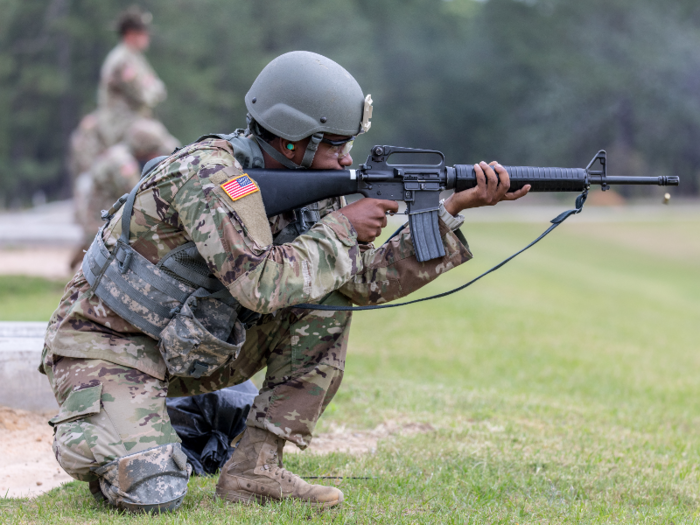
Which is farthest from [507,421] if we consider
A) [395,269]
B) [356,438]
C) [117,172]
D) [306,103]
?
[117,172]

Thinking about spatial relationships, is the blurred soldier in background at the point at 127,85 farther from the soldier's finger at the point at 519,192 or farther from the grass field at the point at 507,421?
the soldier's finger at the point at 519,192

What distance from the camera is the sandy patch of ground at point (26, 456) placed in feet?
12.5

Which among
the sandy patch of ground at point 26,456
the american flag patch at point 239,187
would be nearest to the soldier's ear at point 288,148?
the american flag patch at point 239,187

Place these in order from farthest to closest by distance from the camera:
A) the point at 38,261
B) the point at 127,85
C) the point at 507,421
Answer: the point at 38,261 < the point at 127,85 < the point at 507,421

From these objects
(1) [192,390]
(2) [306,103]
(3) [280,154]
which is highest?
(2) [306,103]

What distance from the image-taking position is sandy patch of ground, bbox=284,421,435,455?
14.4 feet

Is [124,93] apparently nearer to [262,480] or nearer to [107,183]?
[107,183]

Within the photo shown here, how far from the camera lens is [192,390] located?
3.76m

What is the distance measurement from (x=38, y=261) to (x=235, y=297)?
10064mm

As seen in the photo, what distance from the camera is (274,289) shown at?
324 centimetres

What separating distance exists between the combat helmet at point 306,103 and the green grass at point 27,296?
530 centimetres

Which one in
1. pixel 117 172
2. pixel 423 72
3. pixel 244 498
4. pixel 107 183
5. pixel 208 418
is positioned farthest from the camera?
pixel 423 72

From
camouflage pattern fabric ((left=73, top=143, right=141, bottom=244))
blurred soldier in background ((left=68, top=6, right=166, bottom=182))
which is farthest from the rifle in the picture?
blurred soldier in background ((left=68, top=6, right=166, bottom=182))

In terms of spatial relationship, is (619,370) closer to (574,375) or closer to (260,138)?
(574,375)
